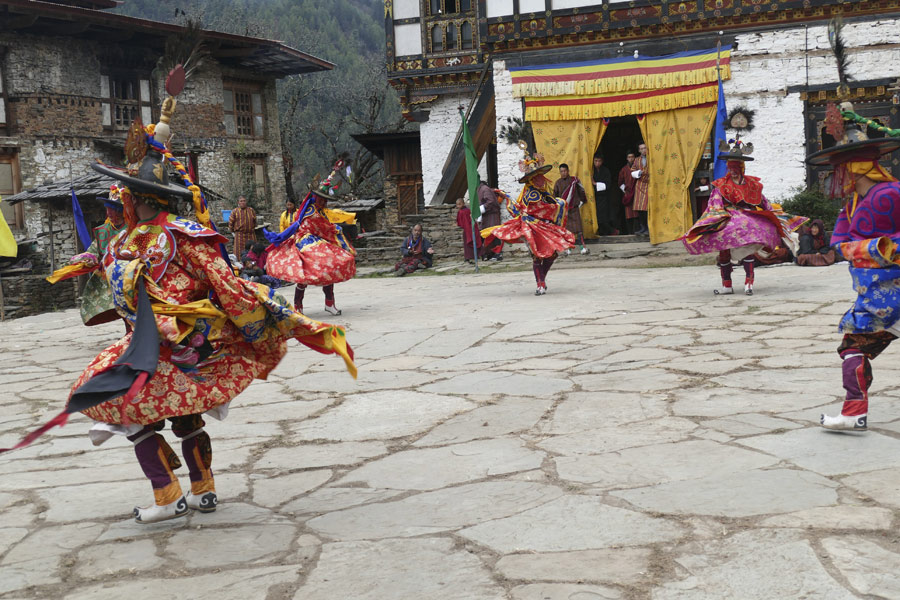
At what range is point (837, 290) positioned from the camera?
30.9 ft

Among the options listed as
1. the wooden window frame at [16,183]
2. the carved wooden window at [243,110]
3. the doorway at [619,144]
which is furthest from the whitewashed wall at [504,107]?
the carved wooden window at [243,110]

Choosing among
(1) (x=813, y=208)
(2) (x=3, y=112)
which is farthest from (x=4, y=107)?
(1) (x=813, y=208)

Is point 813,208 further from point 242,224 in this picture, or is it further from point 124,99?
point 124,99

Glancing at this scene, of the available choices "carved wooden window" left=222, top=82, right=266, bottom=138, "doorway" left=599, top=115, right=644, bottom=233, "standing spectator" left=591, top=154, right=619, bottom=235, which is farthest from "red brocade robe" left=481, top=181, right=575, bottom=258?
"carved wooden window" left=222, top=82, right=266, bottom=138

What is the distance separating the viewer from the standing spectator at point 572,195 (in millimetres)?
15641

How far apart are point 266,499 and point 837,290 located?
282 inches

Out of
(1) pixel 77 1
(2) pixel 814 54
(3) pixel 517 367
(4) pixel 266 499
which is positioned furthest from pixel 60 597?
(1) pixel 77 1

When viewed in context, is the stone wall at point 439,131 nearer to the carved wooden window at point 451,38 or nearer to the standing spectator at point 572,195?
the carved wooden window at point 451,38

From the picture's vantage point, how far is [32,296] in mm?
19281

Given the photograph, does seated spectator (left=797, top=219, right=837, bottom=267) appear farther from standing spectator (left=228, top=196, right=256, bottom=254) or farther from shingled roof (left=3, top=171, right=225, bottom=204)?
shingled roof (left=3, top=171, right=225, bottom=204)

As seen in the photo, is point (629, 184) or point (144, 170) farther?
point (629, 184)

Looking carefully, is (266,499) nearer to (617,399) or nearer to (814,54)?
(617,399)

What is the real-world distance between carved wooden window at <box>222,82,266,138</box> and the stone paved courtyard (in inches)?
781

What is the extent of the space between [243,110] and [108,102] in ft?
14.2
